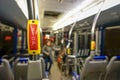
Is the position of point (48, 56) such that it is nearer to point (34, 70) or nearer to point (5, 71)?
point (5, 71)

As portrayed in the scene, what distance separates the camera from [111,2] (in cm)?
258

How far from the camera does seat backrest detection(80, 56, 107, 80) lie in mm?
2188

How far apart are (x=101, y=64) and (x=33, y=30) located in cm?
157

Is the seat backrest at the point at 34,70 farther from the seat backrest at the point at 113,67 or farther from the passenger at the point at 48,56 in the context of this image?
the passenger at the point at 48,56

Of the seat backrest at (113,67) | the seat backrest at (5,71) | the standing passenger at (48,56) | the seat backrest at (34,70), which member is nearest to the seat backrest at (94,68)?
the seat backrest at (113,67)

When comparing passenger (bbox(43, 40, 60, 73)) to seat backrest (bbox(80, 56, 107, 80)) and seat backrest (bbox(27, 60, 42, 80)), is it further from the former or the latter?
seat backrest (bbox(27, 60, 42, 80))

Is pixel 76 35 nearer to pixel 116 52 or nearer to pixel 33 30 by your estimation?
pixel 116 52

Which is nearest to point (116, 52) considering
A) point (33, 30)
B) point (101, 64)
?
point (101, 64)

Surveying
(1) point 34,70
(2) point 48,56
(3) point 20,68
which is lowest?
(2) point 48,56

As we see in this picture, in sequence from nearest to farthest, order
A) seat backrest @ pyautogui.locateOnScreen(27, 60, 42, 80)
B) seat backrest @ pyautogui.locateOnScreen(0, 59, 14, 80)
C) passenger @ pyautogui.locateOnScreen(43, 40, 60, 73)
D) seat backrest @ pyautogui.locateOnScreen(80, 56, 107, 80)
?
seat backrest @ pyautogui.locateOnScreen(27, 60, 42, 80) → seat backrest @ pyautogui.locateOnScreen(0, 59, 14, 80) → seat backrest @ pyautogui.locateOnScreen(80, 56, 107, 80) → passenger @ pyautogui.locateOnScreen(43, 40, 60, 73)

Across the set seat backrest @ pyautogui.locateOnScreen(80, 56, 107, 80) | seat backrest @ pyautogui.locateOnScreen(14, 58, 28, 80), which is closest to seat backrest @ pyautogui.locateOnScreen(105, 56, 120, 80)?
seat backrest @ pyautogui.locateOnScreen(80, 56, 107, 80)

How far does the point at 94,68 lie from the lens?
2240 mm

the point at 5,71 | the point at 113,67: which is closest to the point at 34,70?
the point at 5,71

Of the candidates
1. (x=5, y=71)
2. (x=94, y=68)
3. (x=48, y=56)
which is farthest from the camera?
(x=48, y=56)
